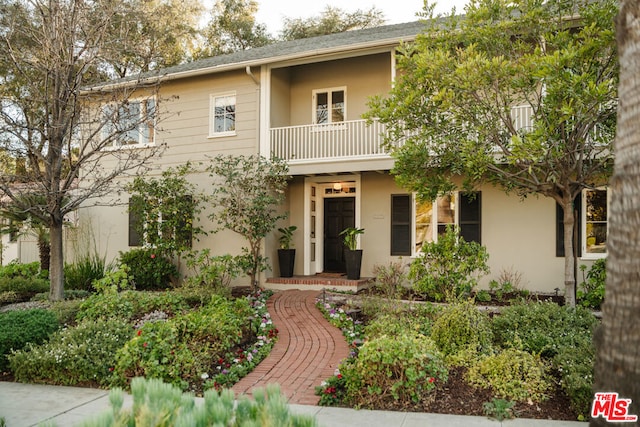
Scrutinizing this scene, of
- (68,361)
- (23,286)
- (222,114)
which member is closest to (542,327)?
(68,361)

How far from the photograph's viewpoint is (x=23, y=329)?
6.37 metres

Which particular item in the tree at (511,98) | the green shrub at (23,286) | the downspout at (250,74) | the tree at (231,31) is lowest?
the green shrub at (23,286)

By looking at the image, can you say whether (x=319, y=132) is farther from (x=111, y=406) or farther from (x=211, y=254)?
(x=111, y=406)

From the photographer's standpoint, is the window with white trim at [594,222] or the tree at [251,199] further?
the tree at [251,199]

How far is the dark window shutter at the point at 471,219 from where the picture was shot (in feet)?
36.2

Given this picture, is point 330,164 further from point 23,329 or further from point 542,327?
point 23,329

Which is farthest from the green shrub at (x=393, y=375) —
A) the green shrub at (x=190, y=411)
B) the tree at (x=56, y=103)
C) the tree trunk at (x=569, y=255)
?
the tree at (x=56, y=103)

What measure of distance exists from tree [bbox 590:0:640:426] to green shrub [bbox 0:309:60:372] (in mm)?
6550

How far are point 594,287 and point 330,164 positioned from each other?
238 inches

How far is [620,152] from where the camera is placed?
7.08ft

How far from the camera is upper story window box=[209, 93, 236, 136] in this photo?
500 inches

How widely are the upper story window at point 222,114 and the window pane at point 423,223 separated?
17.2 ft

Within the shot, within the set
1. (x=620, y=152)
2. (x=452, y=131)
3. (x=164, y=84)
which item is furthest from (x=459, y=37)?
(x=164, y=84)

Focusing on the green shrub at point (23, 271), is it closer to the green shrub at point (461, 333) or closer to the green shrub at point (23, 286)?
the green shrub at point (23, 286)
